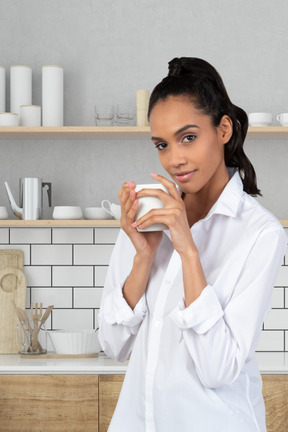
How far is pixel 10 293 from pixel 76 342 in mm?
485

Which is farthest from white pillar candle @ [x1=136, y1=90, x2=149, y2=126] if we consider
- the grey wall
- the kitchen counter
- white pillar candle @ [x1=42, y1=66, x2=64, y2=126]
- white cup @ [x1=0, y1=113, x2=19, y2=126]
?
the kitchen counter

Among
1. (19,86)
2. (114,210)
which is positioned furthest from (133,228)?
(19,86)

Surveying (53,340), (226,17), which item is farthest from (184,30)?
(53,340)

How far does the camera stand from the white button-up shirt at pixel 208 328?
1.14 metres

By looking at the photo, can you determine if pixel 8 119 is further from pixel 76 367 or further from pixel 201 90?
pixel 201 90

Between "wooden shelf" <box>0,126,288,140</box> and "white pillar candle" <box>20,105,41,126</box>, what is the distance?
0.18 feet

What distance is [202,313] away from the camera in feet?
3.67

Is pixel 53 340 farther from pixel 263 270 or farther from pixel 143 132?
pixel 263 270

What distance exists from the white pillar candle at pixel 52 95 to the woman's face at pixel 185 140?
2.23 meters

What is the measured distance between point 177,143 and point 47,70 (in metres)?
2.37

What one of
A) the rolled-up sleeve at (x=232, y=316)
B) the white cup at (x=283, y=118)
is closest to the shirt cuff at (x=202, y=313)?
the rolled-up sleeve at (x=232, y=316)

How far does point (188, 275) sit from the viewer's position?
1.15 meters

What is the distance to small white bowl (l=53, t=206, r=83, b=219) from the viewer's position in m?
3.30

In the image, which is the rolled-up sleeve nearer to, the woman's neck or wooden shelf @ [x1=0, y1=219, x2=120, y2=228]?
the woman's neck
